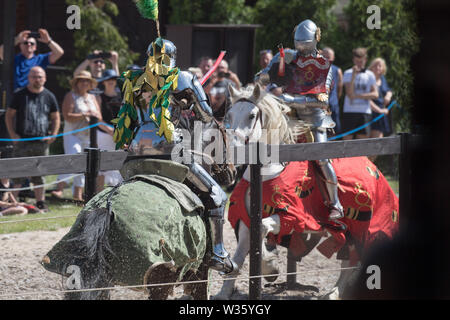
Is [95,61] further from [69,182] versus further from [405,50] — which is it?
[405,50]

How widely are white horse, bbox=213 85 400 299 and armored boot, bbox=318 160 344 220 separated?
187 millimetres

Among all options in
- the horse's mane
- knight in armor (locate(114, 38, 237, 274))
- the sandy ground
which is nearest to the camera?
knight in armor (locate(114, 38, 237, 274))

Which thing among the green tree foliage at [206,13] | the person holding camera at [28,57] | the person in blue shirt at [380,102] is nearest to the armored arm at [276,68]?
the person holding camera at [28,57]

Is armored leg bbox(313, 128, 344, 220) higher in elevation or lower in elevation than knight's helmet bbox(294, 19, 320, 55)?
lower

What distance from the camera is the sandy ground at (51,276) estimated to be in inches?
213

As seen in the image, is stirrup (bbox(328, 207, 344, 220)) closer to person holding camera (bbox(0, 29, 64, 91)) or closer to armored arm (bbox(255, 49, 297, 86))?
armored arm (bbox(255, 49, 297, 86))

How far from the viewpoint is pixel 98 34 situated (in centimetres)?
1054

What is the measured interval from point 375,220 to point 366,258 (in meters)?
0.29

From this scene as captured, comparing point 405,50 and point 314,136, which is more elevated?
point 405,50

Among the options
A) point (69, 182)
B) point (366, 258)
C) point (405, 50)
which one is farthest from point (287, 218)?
point (405, 50)

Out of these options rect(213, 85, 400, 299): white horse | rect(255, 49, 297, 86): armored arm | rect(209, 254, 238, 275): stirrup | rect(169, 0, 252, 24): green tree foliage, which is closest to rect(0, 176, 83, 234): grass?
rect(213, 85, 400, 299): white horse

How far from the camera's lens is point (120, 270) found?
4121 mm

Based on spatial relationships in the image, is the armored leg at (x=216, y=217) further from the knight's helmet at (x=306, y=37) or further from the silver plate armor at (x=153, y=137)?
the knight's helmet at (x=306, y=37)

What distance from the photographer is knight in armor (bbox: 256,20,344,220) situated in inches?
225
